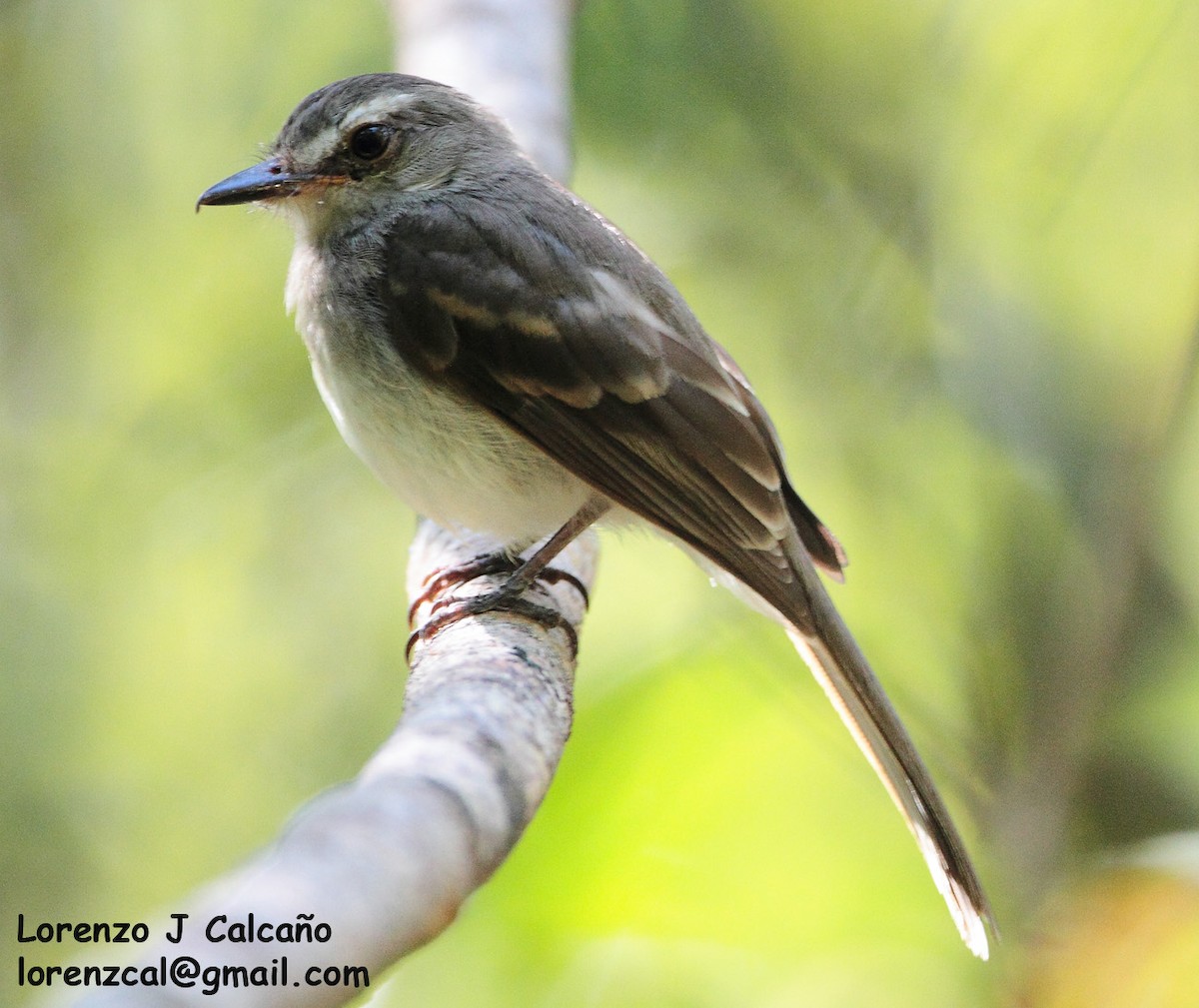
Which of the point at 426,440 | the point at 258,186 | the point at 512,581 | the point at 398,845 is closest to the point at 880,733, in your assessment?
the point at 512,581

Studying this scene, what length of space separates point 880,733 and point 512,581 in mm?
949

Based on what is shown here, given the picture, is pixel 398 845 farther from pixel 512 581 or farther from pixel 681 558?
pixel 681 558

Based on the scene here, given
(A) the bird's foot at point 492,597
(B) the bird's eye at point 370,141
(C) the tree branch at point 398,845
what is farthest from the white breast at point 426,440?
(C) the tree branch at point 398,845

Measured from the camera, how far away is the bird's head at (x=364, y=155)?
362 cm

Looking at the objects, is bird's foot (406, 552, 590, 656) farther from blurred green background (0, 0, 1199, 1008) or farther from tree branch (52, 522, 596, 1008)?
tree branch (52, 522, 596, 1008)

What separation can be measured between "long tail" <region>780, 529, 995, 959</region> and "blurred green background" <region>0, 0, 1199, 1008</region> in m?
0.11

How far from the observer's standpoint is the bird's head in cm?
362

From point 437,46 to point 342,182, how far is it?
94 centimetres

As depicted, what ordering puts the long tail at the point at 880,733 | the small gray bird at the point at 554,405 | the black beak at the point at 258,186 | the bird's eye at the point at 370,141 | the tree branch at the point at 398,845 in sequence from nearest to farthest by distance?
the tree branch at the point at 398,845, the long tail at the point at 880,733, the small gray bird at the point at 554,405, the black beak at the point at 258,186, the bird's eye at the point at 370,141

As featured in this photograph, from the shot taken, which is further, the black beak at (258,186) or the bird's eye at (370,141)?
the bird's eye at (370,141)

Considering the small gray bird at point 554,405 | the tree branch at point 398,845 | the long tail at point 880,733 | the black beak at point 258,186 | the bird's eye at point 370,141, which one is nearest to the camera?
the tree branch at point 398,845

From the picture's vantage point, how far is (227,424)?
5.17m

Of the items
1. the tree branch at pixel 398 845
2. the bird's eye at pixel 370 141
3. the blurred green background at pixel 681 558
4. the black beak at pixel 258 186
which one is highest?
the bird's eye at pixel 370 141

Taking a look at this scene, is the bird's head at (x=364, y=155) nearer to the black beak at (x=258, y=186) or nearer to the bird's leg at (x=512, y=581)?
the black beak at (x=258, y=186)
